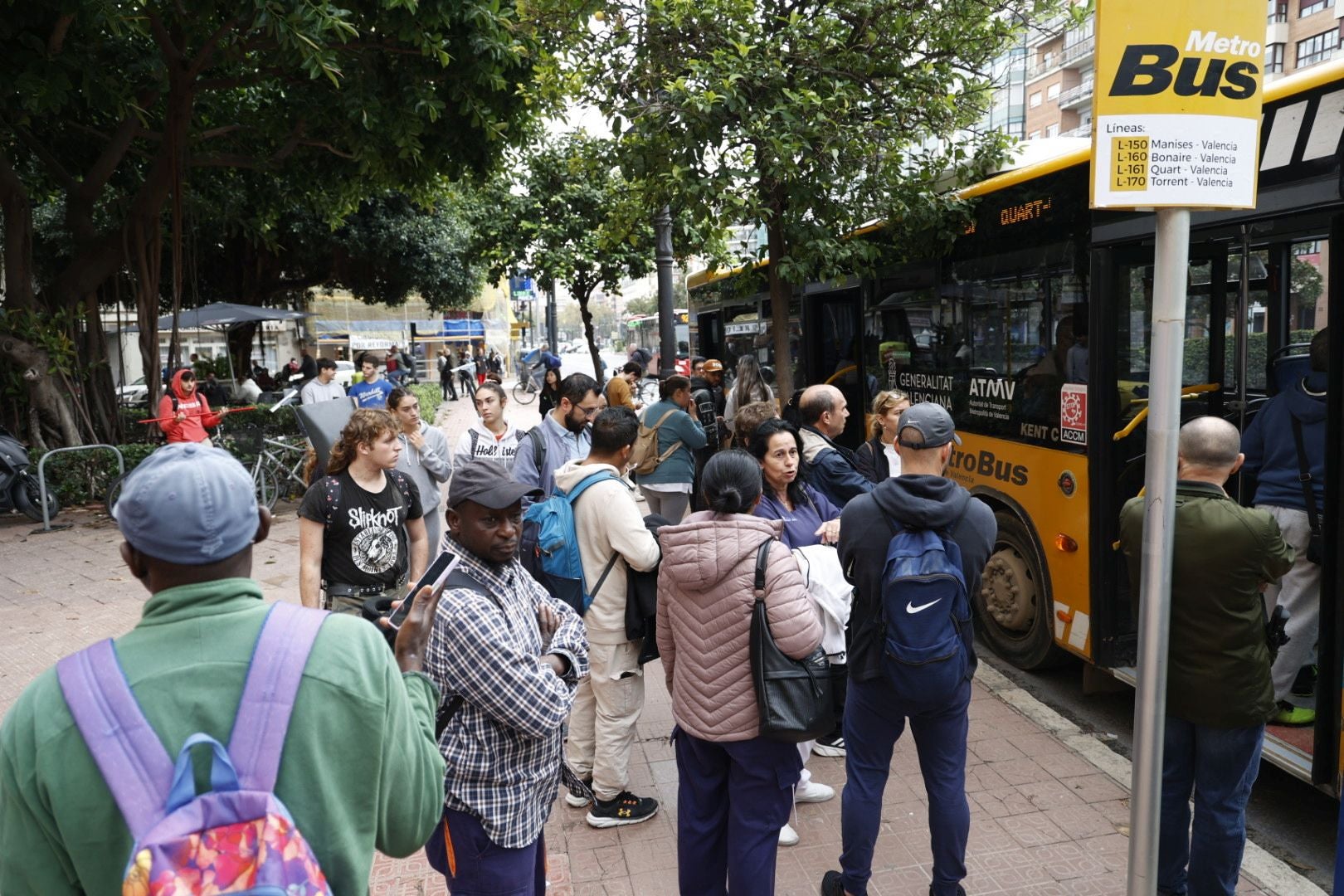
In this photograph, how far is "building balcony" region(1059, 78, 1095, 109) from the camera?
50.6 m

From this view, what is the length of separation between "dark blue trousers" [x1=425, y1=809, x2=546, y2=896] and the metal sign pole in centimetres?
170

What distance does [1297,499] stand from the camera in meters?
4.41

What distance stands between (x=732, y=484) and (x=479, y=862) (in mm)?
1334

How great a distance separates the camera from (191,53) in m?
12.1

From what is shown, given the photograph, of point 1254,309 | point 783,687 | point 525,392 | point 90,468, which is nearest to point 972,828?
point 783,687

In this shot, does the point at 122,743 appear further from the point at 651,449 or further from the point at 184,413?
the point at 184,413

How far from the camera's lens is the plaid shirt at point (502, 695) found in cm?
241

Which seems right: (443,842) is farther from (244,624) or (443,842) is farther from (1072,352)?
(1072,352)

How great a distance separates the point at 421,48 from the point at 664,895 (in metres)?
8.29

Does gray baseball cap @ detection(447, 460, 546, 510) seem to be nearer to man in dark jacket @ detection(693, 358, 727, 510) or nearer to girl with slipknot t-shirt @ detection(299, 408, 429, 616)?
girl with slipknot t-shirt @ detection(299, 408, 429, 616)

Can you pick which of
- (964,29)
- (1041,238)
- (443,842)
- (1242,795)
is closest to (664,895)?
(443,842)

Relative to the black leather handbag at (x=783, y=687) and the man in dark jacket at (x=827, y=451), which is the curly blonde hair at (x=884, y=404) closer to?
the man in dark jacket at (x=827, y=451)

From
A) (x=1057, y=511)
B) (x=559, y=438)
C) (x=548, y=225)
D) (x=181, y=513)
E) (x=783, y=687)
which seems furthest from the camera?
(x=548, y=225)

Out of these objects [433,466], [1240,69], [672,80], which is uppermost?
[672,80]
